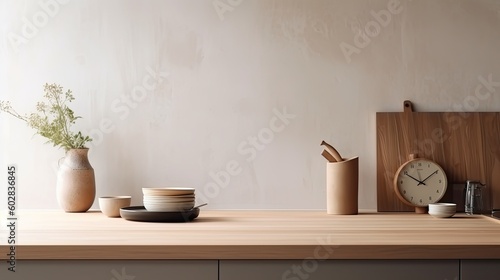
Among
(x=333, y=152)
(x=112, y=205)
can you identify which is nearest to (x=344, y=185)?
(x=333, y=152)

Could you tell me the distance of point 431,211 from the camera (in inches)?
86.0

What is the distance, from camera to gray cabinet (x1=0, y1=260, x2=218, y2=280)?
1579mm

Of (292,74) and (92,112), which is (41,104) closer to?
(92,112)

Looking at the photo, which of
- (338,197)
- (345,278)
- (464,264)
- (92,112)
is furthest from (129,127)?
(464,264)

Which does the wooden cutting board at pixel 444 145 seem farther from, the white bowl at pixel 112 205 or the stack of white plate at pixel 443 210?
the white bowl at pixel 112 205

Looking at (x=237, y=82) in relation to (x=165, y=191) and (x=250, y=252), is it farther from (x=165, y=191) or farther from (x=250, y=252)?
(x=250, y=252)

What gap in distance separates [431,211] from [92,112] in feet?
4.18

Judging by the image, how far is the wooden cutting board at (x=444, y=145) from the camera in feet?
7.75

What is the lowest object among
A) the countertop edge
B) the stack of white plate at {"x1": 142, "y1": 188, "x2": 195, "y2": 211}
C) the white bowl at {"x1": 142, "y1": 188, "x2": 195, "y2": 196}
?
the countertop edge

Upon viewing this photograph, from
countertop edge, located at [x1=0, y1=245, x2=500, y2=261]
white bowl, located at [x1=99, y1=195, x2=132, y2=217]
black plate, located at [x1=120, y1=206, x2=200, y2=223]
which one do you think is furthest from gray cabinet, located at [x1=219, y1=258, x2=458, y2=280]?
white bowl, located at [x1=99, y1=195, x2=132, y2=217]

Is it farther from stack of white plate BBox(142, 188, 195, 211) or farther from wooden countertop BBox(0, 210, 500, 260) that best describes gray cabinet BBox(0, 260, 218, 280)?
stack of white plate BBox(142, 188, 195, 211)

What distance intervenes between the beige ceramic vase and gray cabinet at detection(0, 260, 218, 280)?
722 mm

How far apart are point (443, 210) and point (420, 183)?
19cm

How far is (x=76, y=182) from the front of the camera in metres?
2.29
